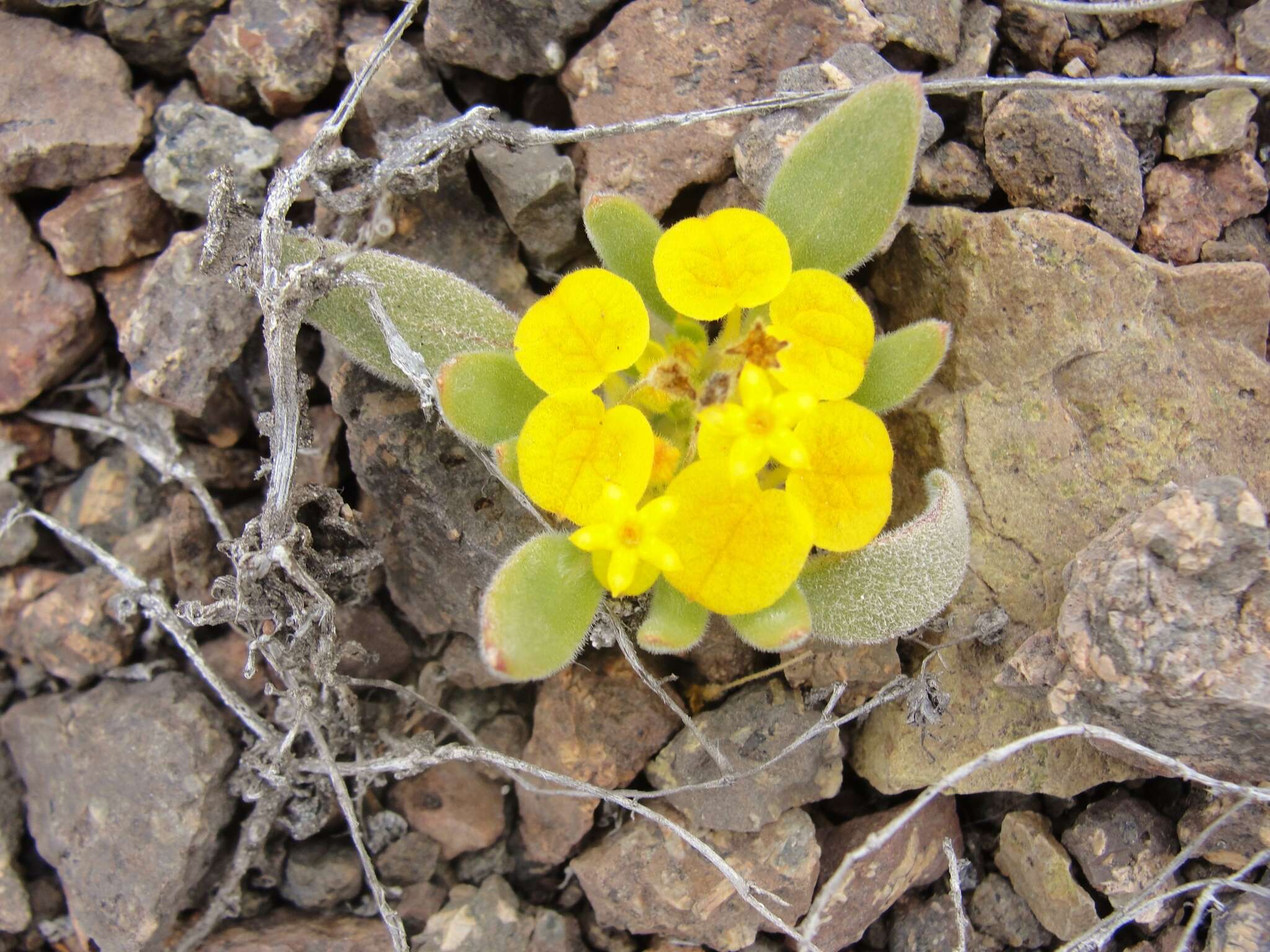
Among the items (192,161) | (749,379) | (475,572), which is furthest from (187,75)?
(749,379)

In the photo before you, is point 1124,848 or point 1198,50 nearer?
point 1124,848

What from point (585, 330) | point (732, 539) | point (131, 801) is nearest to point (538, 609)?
point (732, 539)

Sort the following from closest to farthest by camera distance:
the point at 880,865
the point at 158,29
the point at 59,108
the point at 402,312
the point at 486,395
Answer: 1. the point at 486,395
2. the point at 402,312
3. the point at 880,865
4. the point at 59,108
5. the point at 158,29

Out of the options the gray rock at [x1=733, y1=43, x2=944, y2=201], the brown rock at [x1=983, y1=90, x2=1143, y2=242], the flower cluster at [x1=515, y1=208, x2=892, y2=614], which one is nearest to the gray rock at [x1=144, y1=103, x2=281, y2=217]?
the flower cluster at [x1=515, y1=208, x2=892, y2=614]

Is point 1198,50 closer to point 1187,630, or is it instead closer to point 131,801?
point 1187,630

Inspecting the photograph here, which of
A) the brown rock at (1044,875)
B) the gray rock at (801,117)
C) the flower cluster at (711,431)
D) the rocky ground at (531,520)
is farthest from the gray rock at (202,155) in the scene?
the brown rock at (1044,875)

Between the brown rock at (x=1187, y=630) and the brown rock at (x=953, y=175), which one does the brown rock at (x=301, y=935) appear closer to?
the brown rock at (x=1187, y=630)
